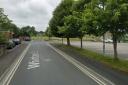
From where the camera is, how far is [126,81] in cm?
1606

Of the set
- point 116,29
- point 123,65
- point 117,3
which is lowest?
point 123,65

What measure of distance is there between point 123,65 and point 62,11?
37.8 metres

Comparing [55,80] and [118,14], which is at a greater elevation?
[118,14]

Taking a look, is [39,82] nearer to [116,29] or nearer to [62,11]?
[116,29]

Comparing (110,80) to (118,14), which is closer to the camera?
(110,80)

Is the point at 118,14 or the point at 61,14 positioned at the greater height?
the point at 61,14

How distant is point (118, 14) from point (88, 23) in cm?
419

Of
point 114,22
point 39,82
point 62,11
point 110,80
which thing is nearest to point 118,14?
point 114,22

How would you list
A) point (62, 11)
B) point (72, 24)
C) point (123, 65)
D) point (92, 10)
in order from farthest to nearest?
point (62, 11)
point (72, 24)
point (92, 10)
point (123, 65)

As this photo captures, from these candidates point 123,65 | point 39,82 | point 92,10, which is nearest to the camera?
point 39,82

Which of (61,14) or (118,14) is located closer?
(118,14)

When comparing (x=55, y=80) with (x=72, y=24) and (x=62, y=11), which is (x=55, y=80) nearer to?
(x=72, y=24)

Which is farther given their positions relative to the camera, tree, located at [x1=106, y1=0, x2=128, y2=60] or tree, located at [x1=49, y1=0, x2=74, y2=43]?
tree, located at [x1=49, y1=0, x2=74, y2=43]

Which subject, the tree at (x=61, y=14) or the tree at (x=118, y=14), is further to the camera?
the tree at (x=61, y=14)
